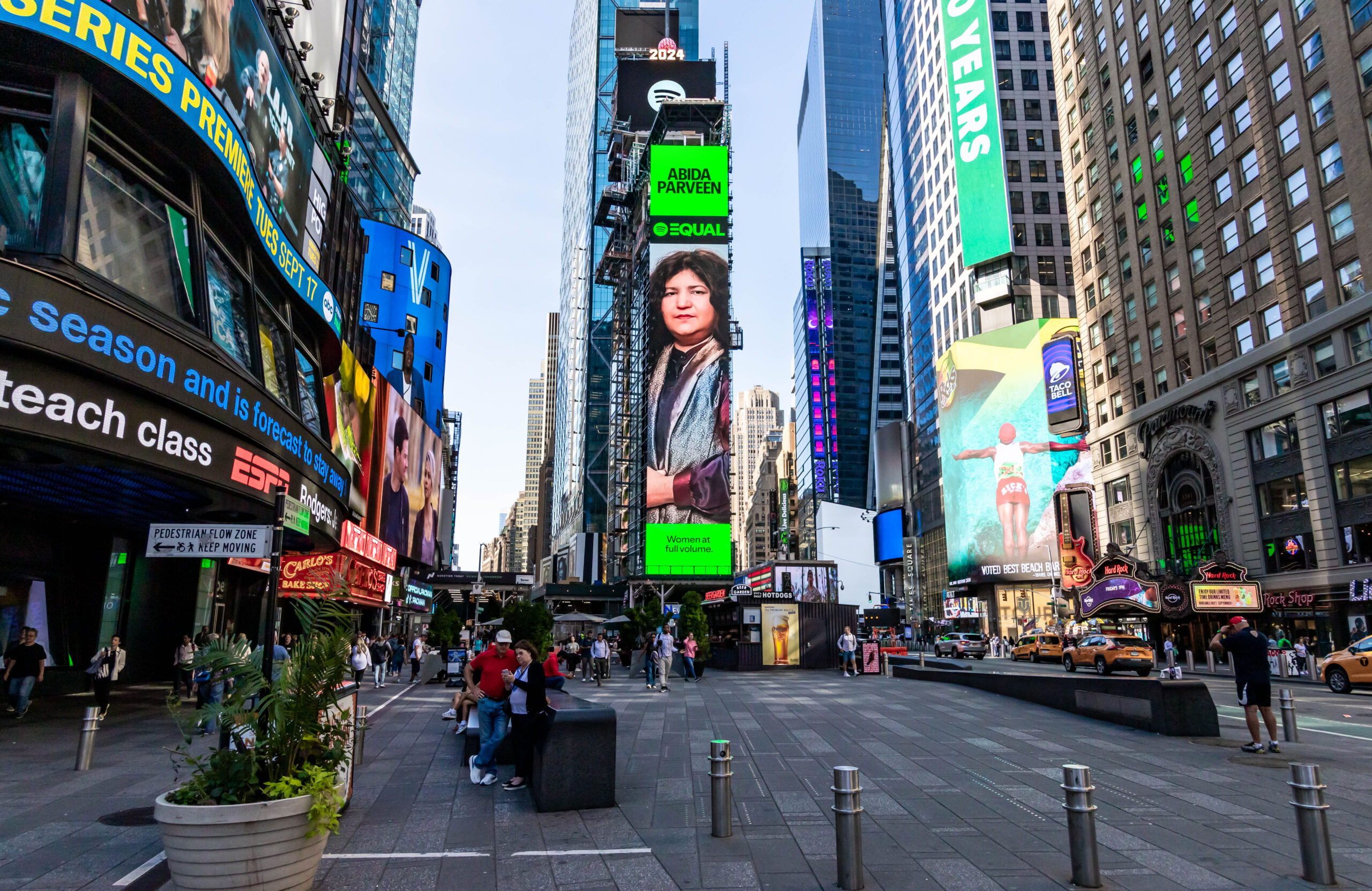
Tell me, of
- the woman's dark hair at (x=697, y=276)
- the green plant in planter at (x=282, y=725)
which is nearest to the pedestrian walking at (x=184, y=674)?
the green plant in planter at (x=282, y=725)

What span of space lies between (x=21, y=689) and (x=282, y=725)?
477 inches

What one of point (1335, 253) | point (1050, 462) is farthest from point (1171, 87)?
point (1050, 462)

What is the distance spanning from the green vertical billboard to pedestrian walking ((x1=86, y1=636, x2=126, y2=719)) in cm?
8514

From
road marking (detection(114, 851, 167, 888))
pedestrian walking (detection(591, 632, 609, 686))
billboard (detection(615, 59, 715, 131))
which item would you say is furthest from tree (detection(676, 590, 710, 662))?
billboard (detection(615, 59, 715, 131))

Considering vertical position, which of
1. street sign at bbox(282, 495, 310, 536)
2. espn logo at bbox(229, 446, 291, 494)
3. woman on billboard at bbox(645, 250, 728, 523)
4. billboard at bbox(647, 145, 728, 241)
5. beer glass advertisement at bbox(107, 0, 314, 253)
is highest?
billboard at bbox(647, 145, 728, 241)

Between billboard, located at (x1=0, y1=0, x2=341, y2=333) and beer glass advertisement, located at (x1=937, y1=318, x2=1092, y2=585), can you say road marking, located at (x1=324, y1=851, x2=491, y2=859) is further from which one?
beer glass advertisement, located at (x1=937, y1=318, x2=1092, y2=585)

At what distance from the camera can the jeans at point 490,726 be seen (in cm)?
1026

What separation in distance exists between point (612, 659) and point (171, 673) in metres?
31.4

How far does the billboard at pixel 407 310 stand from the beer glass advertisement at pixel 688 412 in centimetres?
1865

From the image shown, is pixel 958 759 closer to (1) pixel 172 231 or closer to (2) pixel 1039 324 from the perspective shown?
(1) pixel 172 231

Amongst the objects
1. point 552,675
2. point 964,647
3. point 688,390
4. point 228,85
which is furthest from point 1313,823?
point 688,390

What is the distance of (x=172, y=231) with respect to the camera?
1394cm

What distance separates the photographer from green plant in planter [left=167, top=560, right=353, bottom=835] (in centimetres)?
589

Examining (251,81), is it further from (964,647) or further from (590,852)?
(964,647)
